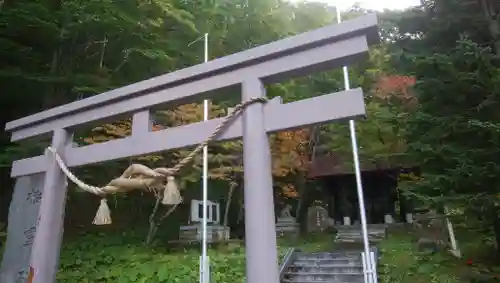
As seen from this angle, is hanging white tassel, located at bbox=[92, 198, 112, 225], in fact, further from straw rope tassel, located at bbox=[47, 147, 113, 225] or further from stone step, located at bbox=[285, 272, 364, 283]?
stone step, located at bbox=[285, 272, 364, 283]

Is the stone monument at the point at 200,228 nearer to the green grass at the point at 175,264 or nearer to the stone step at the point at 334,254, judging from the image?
the green grass at the point at 175,264

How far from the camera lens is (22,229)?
3994 mm

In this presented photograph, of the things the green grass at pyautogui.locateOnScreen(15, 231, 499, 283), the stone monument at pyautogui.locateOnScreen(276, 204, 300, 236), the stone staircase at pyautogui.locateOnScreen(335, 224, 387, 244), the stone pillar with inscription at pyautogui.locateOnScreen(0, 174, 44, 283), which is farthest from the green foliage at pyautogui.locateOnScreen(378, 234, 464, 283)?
the stone pillar with inscription at pyautogui.locateOnScreen(0, 174, 44, 283)

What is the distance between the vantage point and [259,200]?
2562 millimetres

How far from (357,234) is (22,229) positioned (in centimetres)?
977

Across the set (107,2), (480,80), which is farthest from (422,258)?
(107,2)

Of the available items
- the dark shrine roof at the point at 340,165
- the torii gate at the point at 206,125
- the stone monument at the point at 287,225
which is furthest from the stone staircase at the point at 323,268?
the torii gate at the point at 206,125

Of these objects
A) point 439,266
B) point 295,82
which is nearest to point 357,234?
→ point 439,266

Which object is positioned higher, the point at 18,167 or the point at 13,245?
the point at 18,167

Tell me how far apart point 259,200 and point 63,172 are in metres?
2.23

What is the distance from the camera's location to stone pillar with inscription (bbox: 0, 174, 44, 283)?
12.8ft

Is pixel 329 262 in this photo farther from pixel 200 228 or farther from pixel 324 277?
pixel 200 228

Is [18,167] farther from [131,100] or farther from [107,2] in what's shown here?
[107,2]

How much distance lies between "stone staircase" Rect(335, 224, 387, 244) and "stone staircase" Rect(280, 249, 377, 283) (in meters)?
3.10
